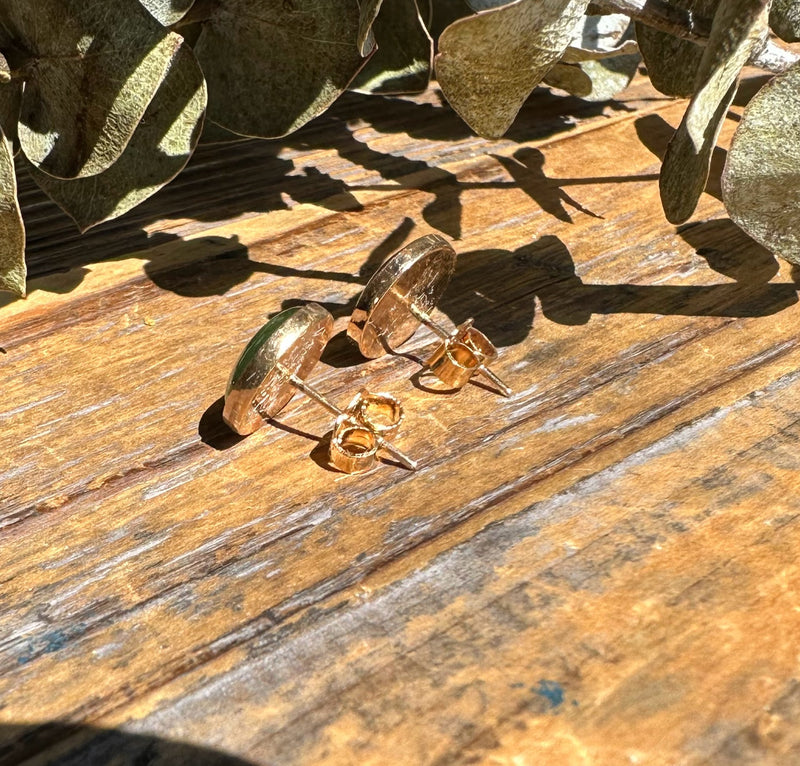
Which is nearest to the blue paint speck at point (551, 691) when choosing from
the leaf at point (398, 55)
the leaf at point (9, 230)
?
the leaf at point (9, 230)

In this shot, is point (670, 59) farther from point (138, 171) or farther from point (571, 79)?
point (138, 171)

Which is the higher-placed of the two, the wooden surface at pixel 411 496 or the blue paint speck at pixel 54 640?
the wooden surface at pixel 411 496

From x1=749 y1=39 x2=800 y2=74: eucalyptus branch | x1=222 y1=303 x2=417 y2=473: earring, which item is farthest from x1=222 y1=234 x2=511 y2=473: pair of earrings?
x1=749 y1=39 x2=800 y2=74: eucalyptus branch

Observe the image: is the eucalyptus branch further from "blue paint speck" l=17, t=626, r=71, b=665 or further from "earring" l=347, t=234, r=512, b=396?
"blue paint speck" l=17, t=626, r=71, b=665

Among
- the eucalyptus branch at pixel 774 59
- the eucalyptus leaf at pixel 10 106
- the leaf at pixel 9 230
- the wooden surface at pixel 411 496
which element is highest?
the eucalyptus branch at pixel 774 59

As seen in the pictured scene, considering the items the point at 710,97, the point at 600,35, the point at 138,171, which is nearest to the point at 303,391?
the point at 138,171

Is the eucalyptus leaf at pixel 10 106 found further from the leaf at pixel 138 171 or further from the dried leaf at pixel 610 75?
the dried leaf at pixel 610 75

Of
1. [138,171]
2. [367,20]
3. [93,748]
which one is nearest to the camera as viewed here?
[93,748]
